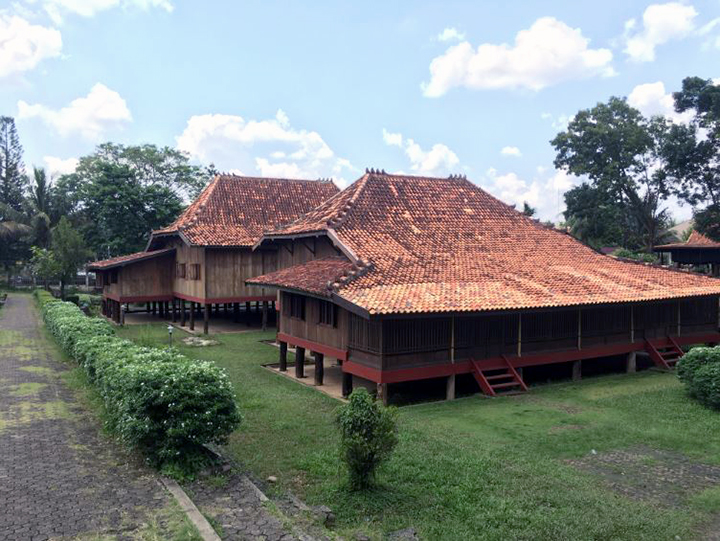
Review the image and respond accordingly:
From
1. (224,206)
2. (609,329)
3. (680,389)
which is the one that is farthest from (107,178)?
(680,389)

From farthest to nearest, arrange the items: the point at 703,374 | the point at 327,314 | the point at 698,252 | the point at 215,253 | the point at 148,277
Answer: the point at 698,252 < the point at 148,277 < the point at 215,253 < the point at 327,314 < the point at 703,374

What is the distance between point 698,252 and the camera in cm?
3866

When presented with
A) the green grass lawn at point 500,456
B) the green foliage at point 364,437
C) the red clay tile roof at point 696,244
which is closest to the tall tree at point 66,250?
the green grass lawn at point 500,456

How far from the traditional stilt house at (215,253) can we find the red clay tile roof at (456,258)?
701 cm

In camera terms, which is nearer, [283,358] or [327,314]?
[327,314]

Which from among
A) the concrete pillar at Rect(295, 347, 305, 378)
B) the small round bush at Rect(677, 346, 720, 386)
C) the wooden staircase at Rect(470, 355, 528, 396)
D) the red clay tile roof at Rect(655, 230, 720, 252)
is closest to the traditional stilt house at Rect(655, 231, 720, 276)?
the red clay tile roof at Rect(655, 230, 720, 252)

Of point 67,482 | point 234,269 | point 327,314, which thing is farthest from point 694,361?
point 234,269

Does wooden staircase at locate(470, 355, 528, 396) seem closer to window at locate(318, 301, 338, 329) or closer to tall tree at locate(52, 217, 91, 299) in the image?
window at locate(318, 301, 338, 329)

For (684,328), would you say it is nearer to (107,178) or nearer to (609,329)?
(609,329)

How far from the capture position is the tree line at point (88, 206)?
40.6 m

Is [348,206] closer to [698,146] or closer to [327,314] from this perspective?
[327,314]

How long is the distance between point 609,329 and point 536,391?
4094 mm

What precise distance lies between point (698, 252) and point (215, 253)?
3048 centimetres

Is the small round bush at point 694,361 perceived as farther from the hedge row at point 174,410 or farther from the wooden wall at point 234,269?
the wooden wall at point 234,269
